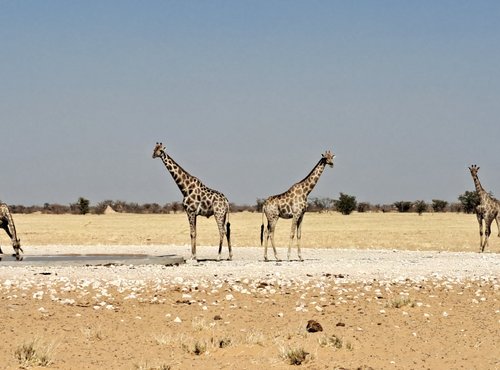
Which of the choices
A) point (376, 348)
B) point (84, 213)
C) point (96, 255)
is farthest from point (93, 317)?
point (84, 213)

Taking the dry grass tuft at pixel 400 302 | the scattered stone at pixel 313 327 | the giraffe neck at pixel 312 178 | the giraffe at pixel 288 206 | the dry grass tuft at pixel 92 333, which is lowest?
the dry grass tuft at pixel 92 333

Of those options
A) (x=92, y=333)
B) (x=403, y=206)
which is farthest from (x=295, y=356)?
(x=403, y=206)

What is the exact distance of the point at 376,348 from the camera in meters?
12.5

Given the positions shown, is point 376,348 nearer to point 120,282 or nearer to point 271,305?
point 271,305

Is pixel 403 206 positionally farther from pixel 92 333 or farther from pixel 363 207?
pixel 92 333

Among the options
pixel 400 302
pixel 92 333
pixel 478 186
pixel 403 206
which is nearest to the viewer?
pixel 92 333

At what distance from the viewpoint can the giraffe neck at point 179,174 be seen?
24125 mm

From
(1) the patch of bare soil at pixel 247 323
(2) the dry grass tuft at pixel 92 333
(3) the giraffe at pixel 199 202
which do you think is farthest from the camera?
(3) the giraffe at pixel 199 202

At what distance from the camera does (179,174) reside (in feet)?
79.9

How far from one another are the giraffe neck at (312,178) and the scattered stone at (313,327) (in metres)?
11.4

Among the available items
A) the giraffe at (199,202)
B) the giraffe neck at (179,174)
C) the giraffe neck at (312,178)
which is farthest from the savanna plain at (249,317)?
the giraffe neck at (312,178)

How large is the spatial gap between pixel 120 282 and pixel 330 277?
4232mm

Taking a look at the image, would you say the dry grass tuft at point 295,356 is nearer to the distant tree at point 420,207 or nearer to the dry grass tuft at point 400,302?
the dry grass tuft at point 400,302

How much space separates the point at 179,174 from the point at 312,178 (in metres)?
3.67
